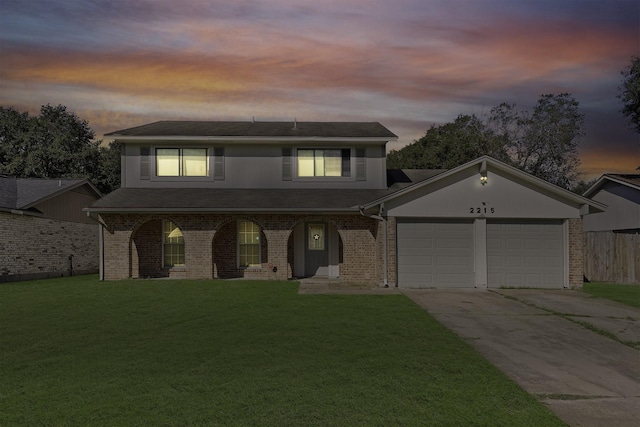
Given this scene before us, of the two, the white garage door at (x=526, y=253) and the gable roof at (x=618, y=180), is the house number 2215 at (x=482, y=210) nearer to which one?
the white garage door at (x=526, y=253)

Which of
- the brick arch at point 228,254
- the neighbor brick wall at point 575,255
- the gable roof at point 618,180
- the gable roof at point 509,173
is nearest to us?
the gable roof at point 509,173

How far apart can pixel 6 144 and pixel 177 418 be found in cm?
4499

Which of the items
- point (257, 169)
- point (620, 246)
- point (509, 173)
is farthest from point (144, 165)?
point (620, 246)

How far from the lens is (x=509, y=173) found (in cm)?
1593

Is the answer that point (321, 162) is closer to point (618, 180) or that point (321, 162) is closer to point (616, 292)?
point (616, 292)

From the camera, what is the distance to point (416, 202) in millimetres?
15867

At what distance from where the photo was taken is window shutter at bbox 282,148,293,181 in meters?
19.4

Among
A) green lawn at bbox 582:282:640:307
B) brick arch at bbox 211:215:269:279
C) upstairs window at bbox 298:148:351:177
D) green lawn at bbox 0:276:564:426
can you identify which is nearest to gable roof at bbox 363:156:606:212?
green lawn at bbox 582:282:640:307

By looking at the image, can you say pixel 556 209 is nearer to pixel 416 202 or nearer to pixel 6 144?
pixel 416 202

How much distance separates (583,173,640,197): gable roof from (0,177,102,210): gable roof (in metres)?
25.5

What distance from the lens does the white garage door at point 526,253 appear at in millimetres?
15867

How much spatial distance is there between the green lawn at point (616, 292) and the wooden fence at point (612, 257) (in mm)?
755

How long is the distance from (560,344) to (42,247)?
20.7 m

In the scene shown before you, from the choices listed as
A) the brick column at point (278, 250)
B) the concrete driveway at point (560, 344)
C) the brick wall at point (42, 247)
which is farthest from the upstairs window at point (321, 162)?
the brick wall at point (42, 247)
